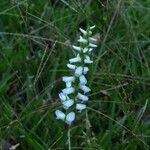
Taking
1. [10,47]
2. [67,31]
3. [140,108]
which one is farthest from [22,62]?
[140,108]

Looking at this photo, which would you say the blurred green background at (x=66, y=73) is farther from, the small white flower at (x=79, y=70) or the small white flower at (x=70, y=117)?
the small white flower at (x=79, y=70)

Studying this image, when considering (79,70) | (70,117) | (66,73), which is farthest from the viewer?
(66,73)

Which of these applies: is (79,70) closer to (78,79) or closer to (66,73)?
(78,79)

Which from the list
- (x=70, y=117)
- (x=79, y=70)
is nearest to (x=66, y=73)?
(x=70, y=117)

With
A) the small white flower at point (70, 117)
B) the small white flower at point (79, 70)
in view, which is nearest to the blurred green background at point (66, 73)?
the small white flower at point (70, 117)

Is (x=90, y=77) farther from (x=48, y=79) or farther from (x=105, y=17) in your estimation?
(x=105, y=17)

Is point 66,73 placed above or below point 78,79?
below

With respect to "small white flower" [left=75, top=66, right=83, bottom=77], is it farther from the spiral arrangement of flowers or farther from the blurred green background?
the blurred green background

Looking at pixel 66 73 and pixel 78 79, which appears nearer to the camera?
pixel 78 79
